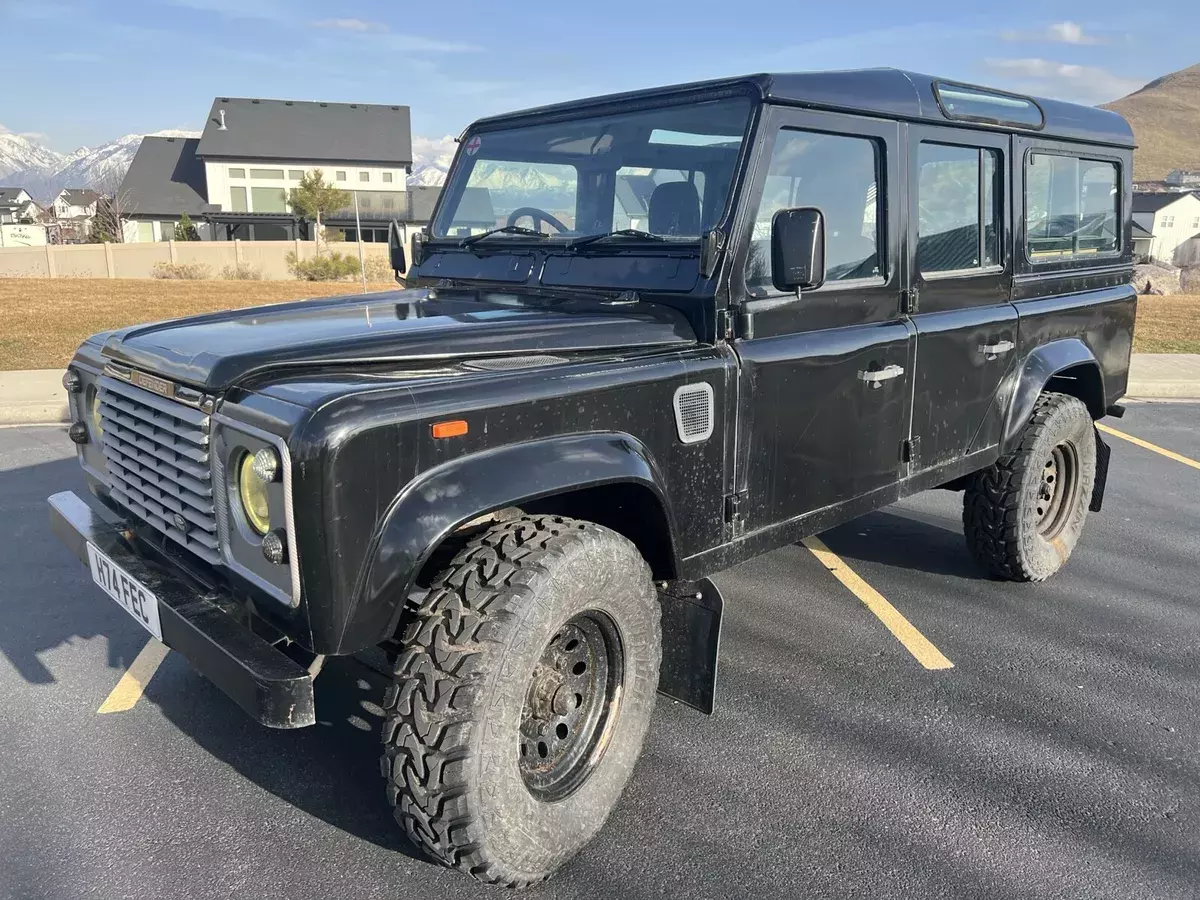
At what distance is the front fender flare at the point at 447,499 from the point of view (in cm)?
216

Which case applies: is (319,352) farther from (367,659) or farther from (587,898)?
(587,898)

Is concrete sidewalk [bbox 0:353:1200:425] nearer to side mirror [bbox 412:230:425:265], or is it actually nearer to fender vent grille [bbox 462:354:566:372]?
side mirror [bbox 412:230:425:265]

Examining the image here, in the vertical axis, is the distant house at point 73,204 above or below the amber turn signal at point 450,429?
above

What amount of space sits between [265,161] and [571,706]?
62085 millimetres

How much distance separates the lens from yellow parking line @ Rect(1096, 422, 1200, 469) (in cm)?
712

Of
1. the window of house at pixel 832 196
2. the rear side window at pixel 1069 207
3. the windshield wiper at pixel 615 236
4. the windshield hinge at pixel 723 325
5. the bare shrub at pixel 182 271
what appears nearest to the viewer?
the windshield hinge at pixel 723 325

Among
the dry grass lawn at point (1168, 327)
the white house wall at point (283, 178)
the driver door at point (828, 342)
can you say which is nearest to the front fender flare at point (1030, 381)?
the driver door at point (828, 342)

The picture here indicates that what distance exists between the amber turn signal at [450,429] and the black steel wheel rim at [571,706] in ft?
2.08

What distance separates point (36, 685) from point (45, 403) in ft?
18.0

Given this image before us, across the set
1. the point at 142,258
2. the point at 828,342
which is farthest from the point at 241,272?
the point at 828,342

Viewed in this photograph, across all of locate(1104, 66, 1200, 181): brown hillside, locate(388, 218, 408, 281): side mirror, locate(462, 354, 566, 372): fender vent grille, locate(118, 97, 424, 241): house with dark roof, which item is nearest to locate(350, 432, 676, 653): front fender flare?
locate(462, 354, 566, 372): fender vent grille

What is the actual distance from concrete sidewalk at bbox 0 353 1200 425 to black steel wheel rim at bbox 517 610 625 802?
22.7ft

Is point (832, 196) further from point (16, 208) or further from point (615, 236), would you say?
point (16, 208)

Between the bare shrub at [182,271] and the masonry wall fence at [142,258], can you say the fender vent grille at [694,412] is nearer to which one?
the bare shrub at [182,271]
